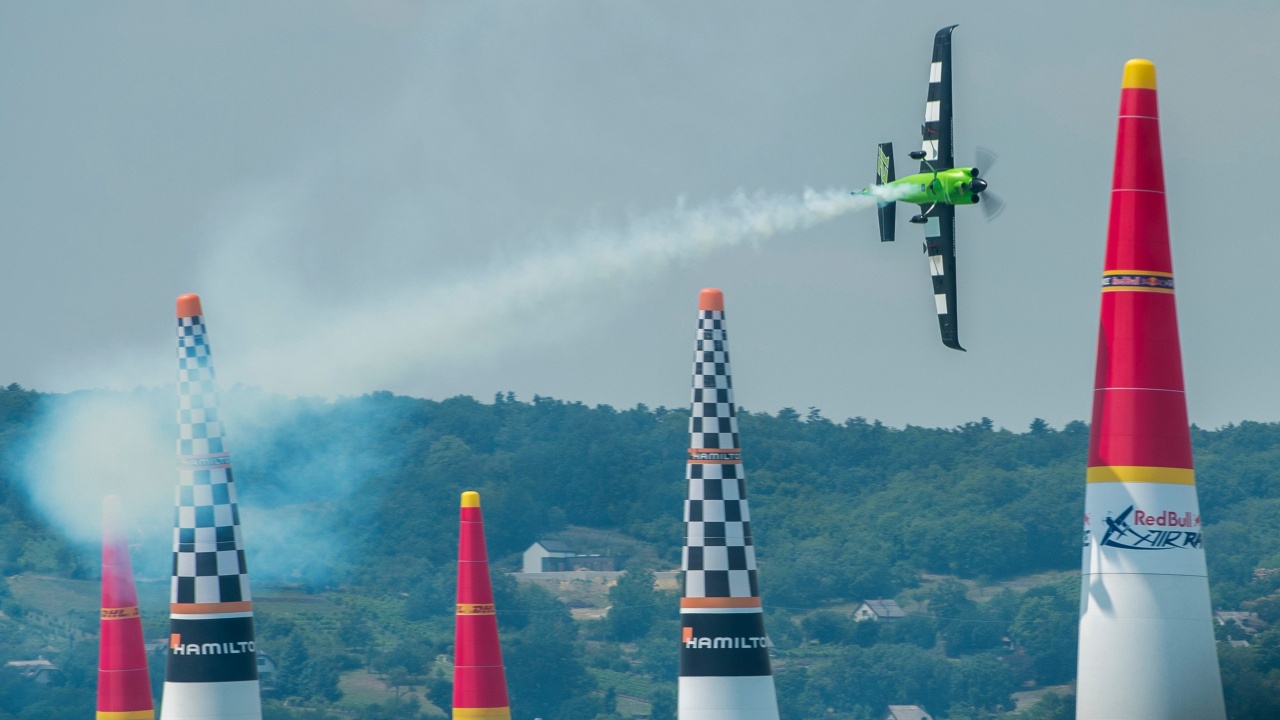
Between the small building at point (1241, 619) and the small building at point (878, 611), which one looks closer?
the small building at point (1241, 619)

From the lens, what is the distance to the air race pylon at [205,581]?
17641 mm

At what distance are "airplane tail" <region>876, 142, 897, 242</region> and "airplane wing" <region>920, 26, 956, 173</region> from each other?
5.39 ft

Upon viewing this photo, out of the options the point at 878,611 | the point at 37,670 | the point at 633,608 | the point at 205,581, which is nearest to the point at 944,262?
the point at 205,581

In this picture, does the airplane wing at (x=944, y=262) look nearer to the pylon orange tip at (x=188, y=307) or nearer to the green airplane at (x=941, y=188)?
the green airplane at (x=941, y=188)

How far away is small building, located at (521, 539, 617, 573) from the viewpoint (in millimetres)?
145000

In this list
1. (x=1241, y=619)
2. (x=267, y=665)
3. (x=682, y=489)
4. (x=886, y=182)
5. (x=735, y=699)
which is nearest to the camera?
(x=735, y=699)

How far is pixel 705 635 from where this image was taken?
1927cm

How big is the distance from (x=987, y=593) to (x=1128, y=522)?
125 meters

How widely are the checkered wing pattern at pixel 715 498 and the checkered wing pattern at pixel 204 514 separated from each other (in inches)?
169

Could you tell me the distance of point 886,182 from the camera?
86.4 feet

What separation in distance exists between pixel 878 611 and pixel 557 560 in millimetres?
28279

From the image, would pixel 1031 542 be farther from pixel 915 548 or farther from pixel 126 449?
pixel 126 449

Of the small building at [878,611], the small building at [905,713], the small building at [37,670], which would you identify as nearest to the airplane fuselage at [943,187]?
the small building at [37,670]

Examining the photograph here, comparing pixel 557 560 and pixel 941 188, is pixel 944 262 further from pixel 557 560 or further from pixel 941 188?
pixel 557 560
